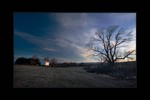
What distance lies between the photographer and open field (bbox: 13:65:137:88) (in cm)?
320

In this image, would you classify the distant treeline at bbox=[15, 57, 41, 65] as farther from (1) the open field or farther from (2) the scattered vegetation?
(2) the scattered vegetation

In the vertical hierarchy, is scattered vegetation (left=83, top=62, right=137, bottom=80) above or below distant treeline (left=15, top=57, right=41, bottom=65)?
below

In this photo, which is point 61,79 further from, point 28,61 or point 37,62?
point 28,61

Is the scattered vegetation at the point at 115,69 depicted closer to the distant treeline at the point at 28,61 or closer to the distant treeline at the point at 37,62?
the distant treeline at the point at 37,62

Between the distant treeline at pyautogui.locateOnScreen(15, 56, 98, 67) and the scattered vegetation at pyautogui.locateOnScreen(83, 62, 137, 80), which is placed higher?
the distant treeline at pyautogui.locateOnScreen(15, 56, 98, 67)

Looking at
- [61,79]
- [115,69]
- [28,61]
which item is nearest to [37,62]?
[28,61]

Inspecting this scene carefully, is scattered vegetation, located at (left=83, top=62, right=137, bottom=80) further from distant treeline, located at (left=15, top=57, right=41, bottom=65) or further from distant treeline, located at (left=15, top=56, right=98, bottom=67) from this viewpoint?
distant treeline, located at (left=15, top=57, right=41, bottom=65)

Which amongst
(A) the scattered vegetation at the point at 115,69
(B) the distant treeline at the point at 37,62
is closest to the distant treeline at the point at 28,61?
(B) the distant treeline at the point at 37,62

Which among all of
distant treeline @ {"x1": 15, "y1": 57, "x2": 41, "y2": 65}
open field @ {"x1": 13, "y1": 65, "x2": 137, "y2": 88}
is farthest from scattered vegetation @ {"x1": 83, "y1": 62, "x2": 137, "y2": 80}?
distant treeline @ {"x1": 15, "y1": 57, "x2": 41, "y2": 65}

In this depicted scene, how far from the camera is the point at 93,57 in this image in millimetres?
3371
